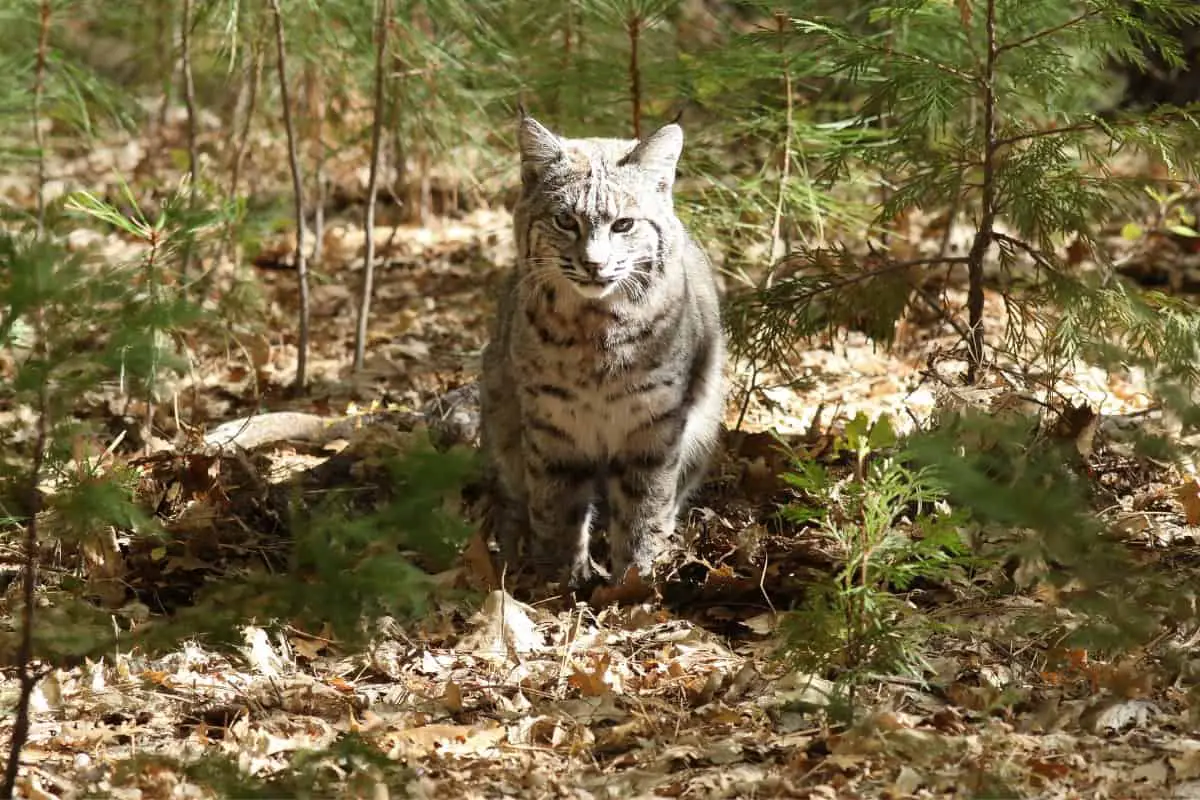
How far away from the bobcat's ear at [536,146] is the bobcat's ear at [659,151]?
0.24m

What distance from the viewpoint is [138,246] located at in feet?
27.6

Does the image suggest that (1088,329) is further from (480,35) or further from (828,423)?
(480,35)

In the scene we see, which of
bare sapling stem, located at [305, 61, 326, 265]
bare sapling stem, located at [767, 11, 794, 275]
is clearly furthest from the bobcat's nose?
bare sapling stem, located at [305, 61, 326, 265]

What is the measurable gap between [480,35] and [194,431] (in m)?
2.43

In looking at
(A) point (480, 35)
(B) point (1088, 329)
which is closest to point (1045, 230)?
(B) point (1088, 329)

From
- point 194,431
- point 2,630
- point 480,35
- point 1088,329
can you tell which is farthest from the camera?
point 480,35

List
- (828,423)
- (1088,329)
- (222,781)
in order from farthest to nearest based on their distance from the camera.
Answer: (828,423) < (1088,329) < (222,781)

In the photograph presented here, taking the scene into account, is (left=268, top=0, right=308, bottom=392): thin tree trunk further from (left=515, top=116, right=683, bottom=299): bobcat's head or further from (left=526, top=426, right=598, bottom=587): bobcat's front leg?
(left=526, top=426, right=598, bottom=587): bobcat's front leg

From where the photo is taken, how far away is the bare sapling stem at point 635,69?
5765 mm

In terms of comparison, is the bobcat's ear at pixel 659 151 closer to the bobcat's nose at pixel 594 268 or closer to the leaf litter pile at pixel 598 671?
the bobcat's nose at pixel 594 268

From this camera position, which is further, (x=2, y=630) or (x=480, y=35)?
(x=480, y=35)

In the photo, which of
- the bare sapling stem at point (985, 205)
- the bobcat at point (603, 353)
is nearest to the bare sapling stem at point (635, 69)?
the bobcat at point (603, 353)

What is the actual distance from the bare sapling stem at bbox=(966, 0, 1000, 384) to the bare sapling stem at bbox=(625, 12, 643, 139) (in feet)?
5.29

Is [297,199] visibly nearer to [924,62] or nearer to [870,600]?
[924,62]
